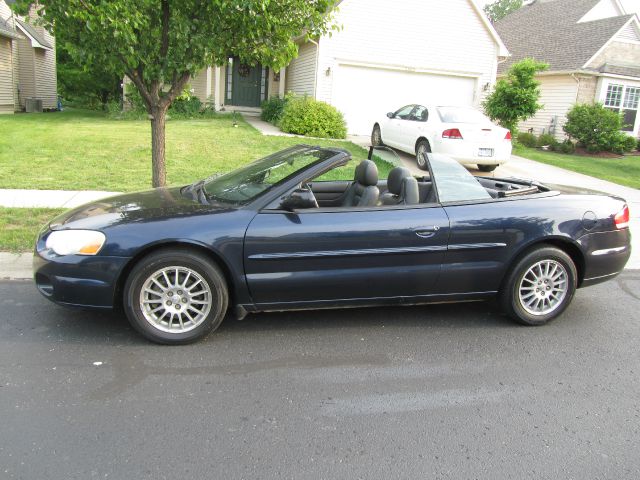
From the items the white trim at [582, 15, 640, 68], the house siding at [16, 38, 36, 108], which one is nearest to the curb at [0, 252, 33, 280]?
the white trim at [582, 15, 640, 68]

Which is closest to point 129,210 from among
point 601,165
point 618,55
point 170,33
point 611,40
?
point 170,33

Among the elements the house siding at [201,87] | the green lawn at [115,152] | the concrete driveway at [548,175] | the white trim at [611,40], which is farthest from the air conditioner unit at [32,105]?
the white trim at [611,40]

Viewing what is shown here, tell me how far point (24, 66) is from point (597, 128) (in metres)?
24.2

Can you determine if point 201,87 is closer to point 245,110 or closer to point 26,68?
point 245,110

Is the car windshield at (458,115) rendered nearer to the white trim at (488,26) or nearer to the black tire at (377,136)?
the black tire at (377,136)

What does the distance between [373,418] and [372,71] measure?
15.8 m

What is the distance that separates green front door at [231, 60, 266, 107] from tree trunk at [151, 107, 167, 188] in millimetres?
16453

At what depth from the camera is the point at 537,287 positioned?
445cm

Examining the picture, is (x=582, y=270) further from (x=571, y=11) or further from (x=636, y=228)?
(x=571, y=11)

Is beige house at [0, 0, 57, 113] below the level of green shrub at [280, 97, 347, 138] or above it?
above

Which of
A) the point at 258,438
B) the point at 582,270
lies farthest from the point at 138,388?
the point at 582,270

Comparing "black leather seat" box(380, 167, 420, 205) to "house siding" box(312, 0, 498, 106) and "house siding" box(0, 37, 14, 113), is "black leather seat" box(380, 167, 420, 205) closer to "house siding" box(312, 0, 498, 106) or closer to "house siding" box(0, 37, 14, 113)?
"house siding" box(312, 0, 498, 106)

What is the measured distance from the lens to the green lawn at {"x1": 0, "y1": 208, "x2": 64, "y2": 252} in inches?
230

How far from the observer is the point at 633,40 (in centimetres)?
2197
